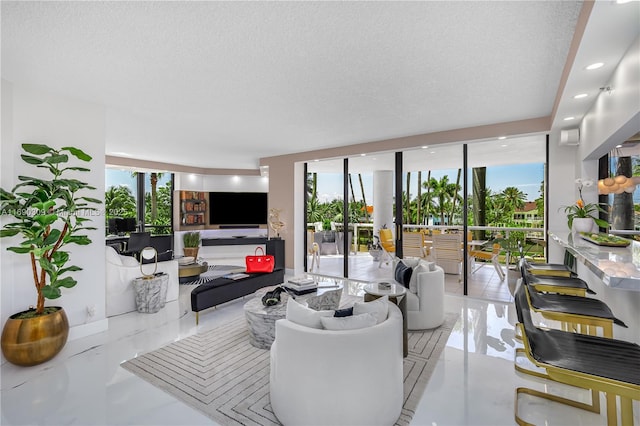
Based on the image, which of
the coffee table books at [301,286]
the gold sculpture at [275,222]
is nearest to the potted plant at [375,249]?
the gold sculpture at [275,222]

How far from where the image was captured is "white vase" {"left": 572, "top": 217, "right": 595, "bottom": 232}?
10.3 feet

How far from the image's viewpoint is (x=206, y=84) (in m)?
3.28

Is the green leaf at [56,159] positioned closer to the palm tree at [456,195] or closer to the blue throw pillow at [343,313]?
the blue throw pillow at [343,313]

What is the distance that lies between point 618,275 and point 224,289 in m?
3.95

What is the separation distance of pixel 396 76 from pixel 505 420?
297 centimetres

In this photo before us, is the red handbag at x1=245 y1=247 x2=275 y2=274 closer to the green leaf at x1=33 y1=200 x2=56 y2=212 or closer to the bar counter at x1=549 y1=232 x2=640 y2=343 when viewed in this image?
the green leaf at x1=33 y1=200 x2=56 y2=212

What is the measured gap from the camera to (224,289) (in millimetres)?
4227

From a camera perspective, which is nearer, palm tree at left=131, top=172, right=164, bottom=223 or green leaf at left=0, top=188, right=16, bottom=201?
green leaf at left=0, top=188, right=16, bottom=201

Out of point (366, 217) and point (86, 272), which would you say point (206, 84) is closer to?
point (86, 272)

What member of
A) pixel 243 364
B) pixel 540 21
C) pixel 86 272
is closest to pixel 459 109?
pixel 540 21

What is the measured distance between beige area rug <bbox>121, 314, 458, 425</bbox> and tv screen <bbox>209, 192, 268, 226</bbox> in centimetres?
634

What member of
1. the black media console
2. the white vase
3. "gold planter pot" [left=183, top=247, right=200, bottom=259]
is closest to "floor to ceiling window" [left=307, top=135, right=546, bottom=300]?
the white vase

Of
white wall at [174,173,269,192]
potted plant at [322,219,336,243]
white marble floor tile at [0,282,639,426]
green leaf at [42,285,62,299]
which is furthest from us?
white wall at [174,173,269,192]

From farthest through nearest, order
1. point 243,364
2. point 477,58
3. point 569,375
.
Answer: point 243,364 < point 477,58 < point 569,375
